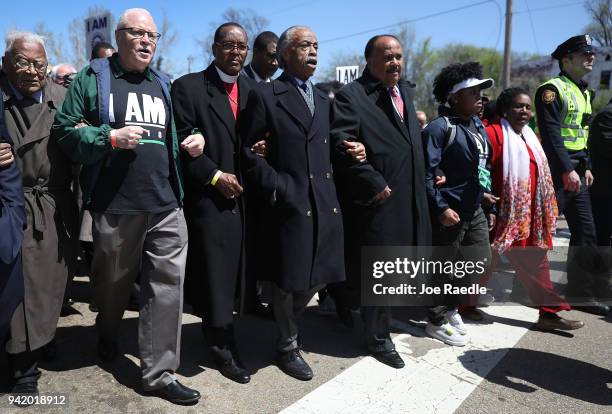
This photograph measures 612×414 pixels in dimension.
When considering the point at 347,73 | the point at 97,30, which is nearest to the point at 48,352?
the point at 97,30

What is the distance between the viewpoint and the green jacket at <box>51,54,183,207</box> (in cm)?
268

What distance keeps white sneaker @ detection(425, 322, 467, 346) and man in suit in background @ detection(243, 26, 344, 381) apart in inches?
46.8

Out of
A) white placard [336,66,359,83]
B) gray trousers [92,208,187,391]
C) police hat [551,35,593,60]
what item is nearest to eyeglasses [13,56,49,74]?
gray trousers [92,208,187,391]

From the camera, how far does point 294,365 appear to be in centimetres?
329

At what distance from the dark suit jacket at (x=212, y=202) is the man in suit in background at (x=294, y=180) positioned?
5.8 inches

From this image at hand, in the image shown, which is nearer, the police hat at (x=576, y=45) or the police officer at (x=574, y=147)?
the police officer at (x=574, y=147)

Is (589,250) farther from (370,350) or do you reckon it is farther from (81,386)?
(81,386)

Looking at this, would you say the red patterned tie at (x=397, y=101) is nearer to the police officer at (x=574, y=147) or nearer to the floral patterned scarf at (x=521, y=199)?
the floral patterned scarf at (x=521, y=199)

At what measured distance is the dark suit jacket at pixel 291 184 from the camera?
3088 millimetres

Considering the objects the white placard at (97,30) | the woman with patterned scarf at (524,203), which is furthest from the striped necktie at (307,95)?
the white placard at (97,30)

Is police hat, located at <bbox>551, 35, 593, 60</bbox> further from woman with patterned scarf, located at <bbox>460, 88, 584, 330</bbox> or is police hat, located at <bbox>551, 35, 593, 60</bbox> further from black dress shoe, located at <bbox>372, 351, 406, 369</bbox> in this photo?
black dress shoe, located at <bbox>372, 351, 406, 369</bbox>

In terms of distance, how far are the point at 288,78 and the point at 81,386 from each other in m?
2.26

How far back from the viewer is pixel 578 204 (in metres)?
4.68

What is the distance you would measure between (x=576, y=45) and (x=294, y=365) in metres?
3.77
